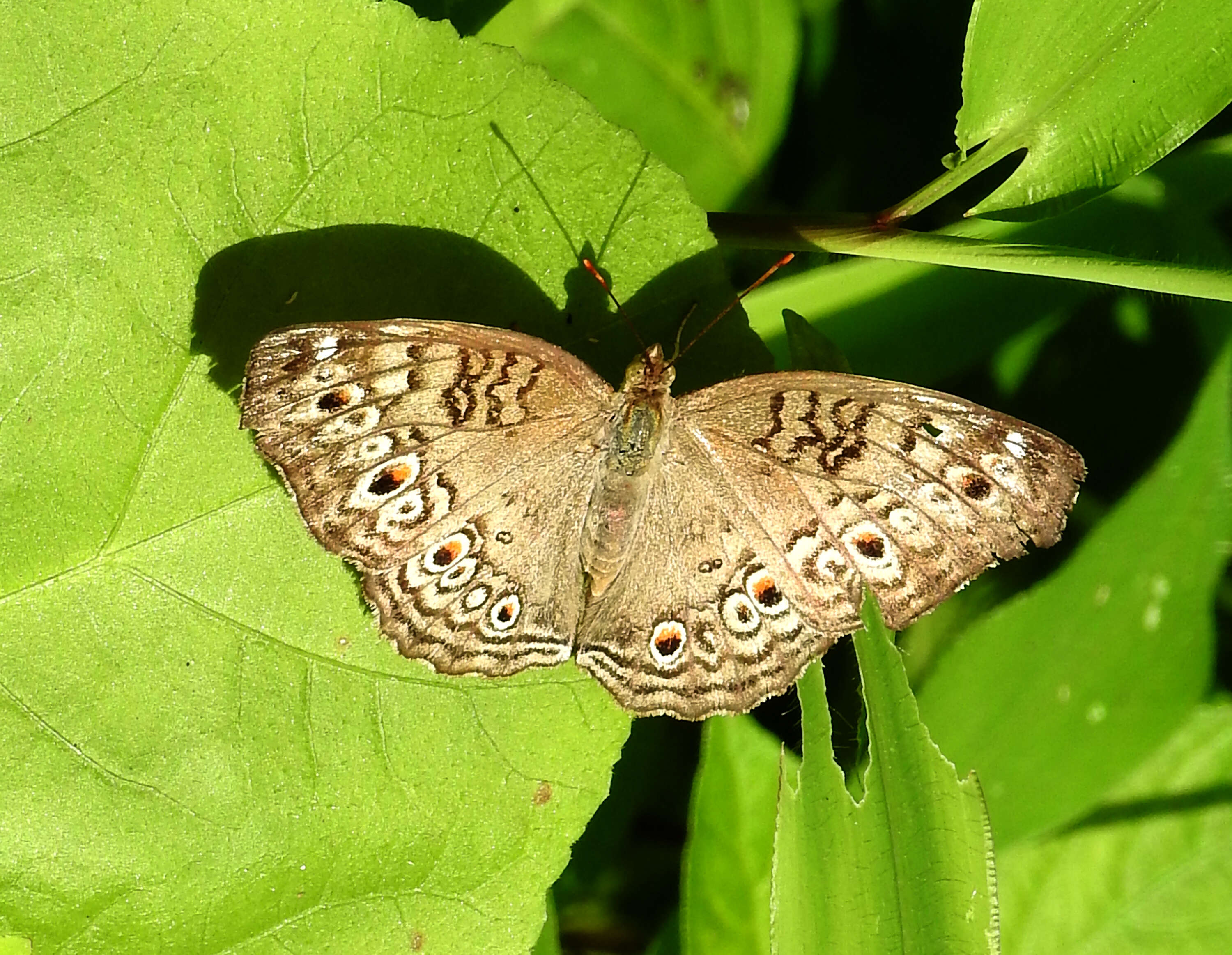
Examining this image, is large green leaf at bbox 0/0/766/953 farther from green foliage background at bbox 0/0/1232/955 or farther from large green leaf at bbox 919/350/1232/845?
large green leaf at bbox 919/350/1232/845

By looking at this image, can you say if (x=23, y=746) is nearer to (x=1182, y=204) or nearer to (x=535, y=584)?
(x=535, y=584)

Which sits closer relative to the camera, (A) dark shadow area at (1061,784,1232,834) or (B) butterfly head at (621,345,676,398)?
(B) butterfly head at (621,345,676,398)

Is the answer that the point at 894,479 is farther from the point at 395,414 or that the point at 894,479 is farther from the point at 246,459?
the point at 246,459

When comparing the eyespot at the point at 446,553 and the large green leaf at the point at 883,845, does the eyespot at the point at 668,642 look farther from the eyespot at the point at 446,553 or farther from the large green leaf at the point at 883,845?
the eyespot at the point at 446,553

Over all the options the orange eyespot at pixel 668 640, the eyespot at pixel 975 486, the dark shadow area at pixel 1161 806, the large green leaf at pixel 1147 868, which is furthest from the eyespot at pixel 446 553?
the dark shadow area at pixel 1161 806

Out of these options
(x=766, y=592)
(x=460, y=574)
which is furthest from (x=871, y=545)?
(x=460, y=574)

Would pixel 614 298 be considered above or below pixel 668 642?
above

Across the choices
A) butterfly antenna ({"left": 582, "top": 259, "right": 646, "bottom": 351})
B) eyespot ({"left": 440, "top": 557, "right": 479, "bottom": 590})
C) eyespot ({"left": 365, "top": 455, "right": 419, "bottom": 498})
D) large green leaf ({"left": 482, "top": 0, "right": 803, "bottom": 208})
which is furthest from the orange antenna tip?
large green leaf ({"left": 482, "top": 0, "right": 803, "bottom": 208})
